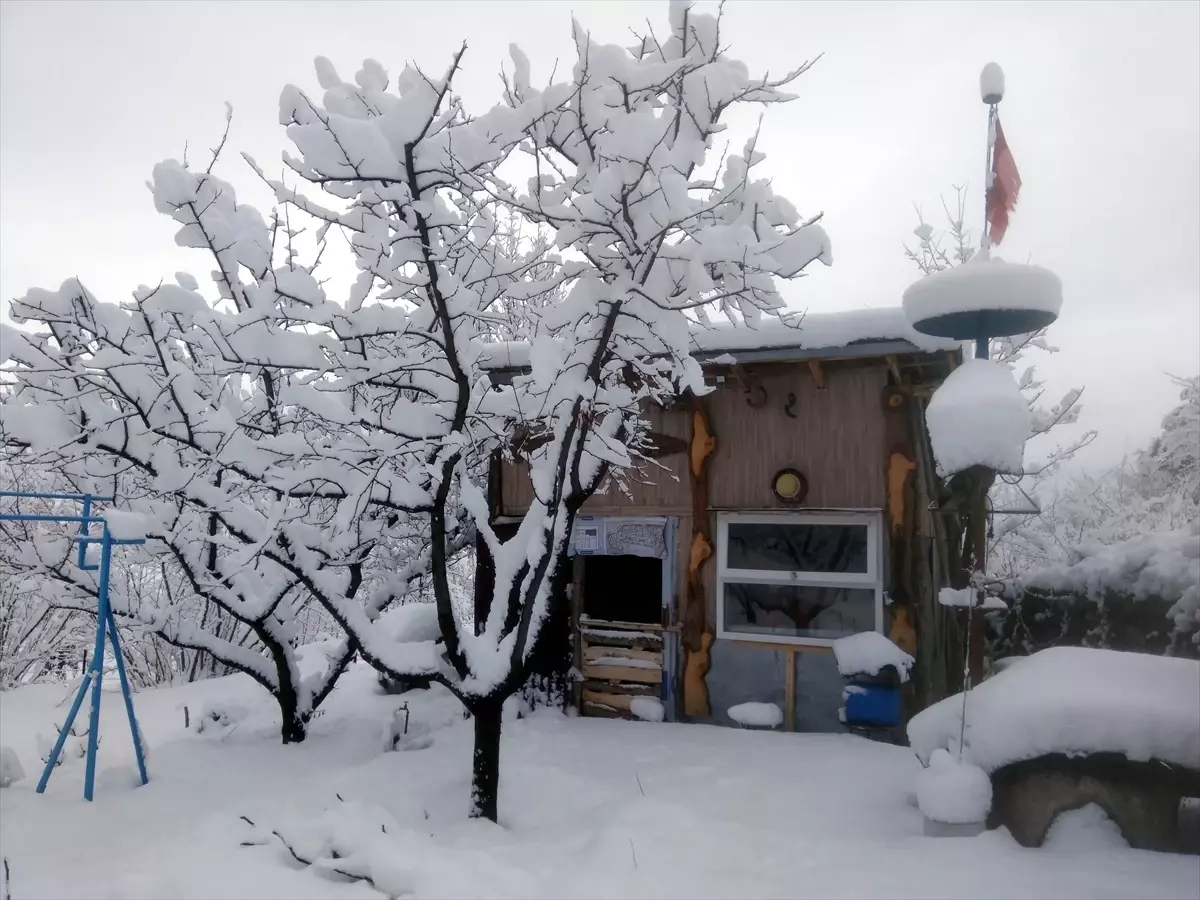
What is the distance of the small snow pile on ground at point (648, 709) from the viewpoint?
836 centimetres

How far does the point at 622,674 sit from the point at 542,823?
330 centimetres

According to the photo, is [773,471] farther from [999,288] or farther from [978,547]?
[999,288]

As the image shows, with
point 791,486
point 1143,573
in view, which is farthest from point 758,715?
point 1143,573

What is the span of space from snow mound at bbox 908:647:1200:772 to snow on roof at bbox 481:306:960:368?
3044mm

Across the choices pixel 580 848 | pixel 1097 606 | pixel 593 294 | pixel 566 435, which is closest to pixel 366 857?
pixel 580 848

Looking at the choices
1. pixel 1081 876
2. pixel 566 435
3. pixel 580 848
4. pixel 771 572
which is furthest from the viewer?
pixel 771 572

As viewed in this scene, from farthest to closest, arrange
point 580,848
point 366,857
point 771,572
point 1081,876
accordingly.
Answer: point 771,572
point 580,848
point 366,857
point 1081,876

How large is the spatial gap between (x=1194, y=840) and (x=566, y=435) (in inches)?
173

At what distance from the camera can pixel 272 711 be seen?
355 inches

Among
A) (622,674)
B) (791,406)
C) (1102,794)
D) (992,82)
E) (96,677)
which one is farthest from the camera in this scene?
(622,674)

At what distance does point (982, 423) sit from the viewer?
4812 mm

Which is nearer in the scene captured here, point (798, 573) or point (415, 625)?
point (798, 573)

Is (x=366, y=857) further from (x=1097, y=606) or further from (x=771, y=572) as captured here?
(x=1097, y=606)

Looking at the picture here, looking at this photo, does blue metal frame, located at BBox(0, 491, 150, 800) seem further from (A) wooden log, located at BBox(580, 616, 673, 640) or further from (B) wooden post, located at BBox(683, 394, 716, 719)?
(B) wooden post, located at BBox(683, 394, 716, 719)
